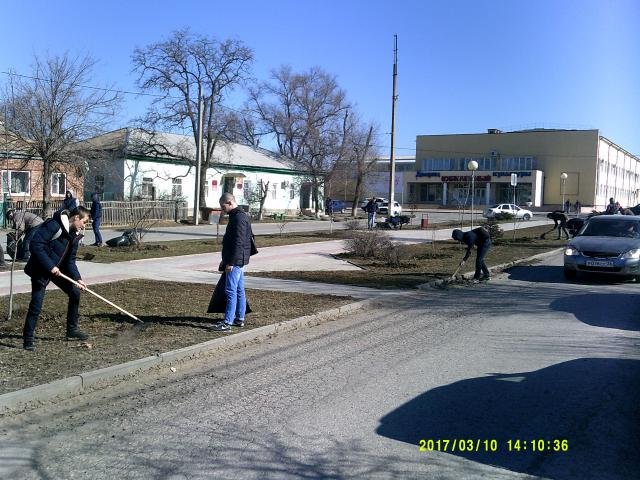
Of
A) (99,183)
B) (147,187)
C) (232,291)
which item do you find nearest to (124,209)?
(99,183)

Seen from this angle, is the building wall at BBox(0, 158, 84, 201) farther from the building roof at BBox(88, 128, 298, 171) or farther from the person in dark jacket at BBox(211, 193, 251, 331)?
the person in dark jacket at BBox(211, 193, 251, 331)

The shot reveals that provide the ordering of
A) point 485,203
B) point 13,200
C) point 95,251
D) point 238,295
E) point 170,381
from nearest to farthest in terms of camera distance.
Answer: point 170,381, point 238,295, point 95,251, point 13,200, point 485,203

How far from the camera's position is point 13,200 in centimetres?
2969

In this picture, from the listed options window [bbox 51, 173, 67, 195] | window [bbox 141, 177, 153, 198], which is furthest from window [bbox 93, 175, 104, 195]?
window [bbox 141, 177, 153, 198]

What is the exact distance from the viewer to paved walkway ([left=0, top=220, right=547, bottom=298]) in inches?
466

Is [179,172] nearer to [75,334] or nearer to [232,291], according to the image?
[232,291]

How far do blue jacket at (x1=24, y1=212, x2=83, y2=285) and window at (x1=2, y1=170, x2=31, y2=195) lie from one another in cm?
2598

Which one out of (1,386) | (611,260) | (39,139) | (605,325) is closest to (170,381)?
(1,386)

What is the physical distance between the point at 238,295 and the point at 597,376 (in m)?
4.38

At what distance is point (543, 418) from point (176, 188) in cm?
3888

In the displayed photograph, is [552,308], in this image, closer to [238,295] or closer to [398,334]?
[398,334]

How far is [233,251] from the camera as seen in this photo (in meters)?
7.79

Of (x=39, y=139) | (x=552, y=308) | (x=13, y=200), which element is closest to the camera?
(x=552, y=308)

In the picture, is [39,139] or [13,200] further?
[13,200]
